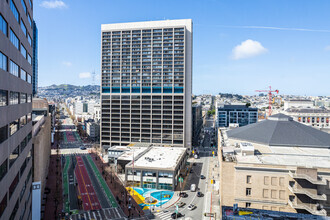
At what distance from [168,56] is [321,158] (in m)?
83.2

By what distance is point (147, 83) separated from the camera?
126375mm

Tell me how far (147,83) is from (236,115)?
7094 centimetres

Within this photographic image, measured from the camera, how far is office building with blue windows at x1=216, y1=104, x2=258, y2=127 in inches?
6368

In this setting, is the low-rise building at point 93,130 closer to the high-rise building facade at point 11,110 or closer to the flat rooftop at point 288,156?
the flat rooftop at point 288,156

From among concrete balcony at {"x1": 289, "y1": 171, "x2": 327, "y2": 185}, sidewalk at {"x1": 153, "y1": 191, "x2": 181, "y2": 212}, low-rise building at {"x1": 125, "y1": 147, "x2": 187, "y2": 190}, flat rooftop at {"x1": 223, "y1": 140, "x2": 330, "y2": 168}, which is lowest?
sidewalk at {"x1": 153, "y1": 191, "x2": 181, "y2": 212}

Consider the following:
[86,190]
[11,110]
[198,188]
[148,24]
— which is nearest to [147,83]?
[148,24]

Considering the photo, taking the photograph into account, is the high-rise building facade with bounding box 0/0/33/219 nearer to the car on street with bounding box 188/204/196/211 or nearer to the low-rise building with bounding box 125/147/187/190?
the car on street with bounding box 188/204/196/211

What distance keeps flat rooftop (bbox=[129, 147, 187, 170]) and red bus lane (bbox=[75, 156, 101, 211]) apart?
593 inches

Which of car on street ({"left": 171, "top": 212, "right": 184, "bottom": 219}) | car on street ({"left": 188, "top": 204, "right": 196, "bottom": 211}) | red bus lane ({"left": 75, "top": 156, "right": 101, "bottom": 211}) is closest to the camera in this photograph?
car on street ({"left": 171, "top": 212, "right": 184, "bottom": 219})

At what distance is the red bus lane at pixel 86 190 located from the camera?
6500cm

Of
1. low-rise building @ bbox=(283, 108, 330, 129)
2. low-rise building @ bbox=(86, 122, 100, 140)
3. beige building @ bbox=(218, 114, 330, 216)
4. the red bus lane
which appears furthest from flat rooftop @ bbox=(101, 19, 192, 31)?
low-rise building @ bbox=(283, 108, 330, 129)

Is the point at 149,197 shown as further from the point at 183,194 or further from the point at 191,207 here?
the point at 191,207

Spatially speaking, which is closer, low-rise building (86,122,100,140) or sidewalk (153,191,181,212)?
sidewalk (153,191,181,212)

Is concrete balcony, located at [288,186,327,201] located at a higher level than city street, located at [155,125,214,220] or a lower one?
higher
